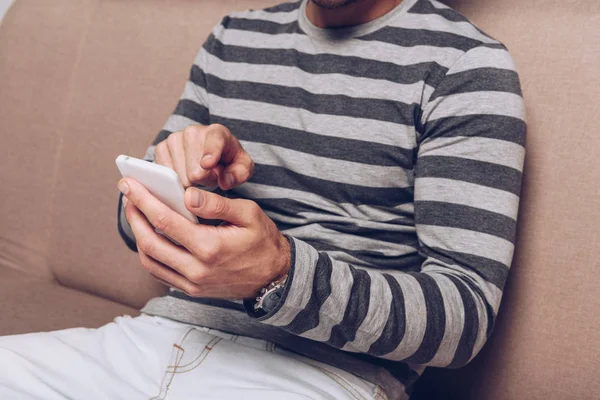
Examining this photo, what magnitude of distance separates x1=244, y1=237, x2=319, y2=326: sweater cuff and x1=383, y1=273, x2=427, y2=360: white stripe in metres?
0.13

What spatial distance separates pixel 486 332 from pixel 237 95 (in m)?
0.53

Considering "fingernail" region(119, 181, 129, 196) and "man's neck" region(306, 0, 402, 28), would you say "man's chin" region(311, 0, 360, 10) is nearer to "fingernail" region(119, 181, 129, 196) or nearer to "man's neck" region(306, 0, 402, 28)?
"man's neck" region(306, 0, 402, 28)

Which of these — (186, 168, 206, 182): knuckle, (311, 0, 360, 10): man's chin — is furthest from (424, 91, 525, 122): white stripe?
(186, 168, 206, 182): knuckle

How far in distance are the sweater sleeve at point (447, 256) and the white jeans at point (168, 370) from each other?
98 mm

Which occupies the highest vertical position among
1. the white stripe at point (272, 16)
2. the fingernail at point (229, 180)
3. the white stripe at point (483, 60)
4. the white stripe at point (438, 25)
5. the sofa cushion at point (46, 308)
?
the white stripe at point (272, 16)

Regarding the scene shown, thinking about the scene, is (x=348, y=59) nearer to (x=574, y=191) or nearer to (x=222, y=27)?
(x=222, y=27)

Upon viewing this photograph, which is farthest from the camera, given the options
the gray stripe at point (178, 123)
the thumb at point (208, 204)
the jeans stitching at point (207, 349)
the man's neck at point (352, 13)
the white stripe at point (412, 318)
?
the gray stripe at point (178, 123)

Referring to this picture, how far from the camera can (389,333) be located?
66 centimetres

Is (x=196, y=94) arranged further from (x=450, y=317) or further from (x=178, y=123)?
(x=450, y=317)

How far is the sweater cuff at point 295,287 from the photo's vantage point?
61cm

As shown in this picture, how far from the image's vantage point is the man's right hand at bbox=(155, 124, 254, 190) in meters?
0.72

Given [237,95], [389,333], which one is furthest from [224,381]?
[237,95]

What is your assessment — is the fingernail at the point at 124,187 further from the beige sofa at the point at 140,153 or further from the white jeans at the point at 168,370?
the beige sofa at the point at 140,153

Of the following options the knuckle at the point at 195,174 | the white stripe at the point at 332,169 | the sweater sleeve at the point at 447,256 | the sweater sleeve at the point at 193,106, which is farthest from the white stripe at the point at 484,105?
the sweater sleeve at the point at 193,106
